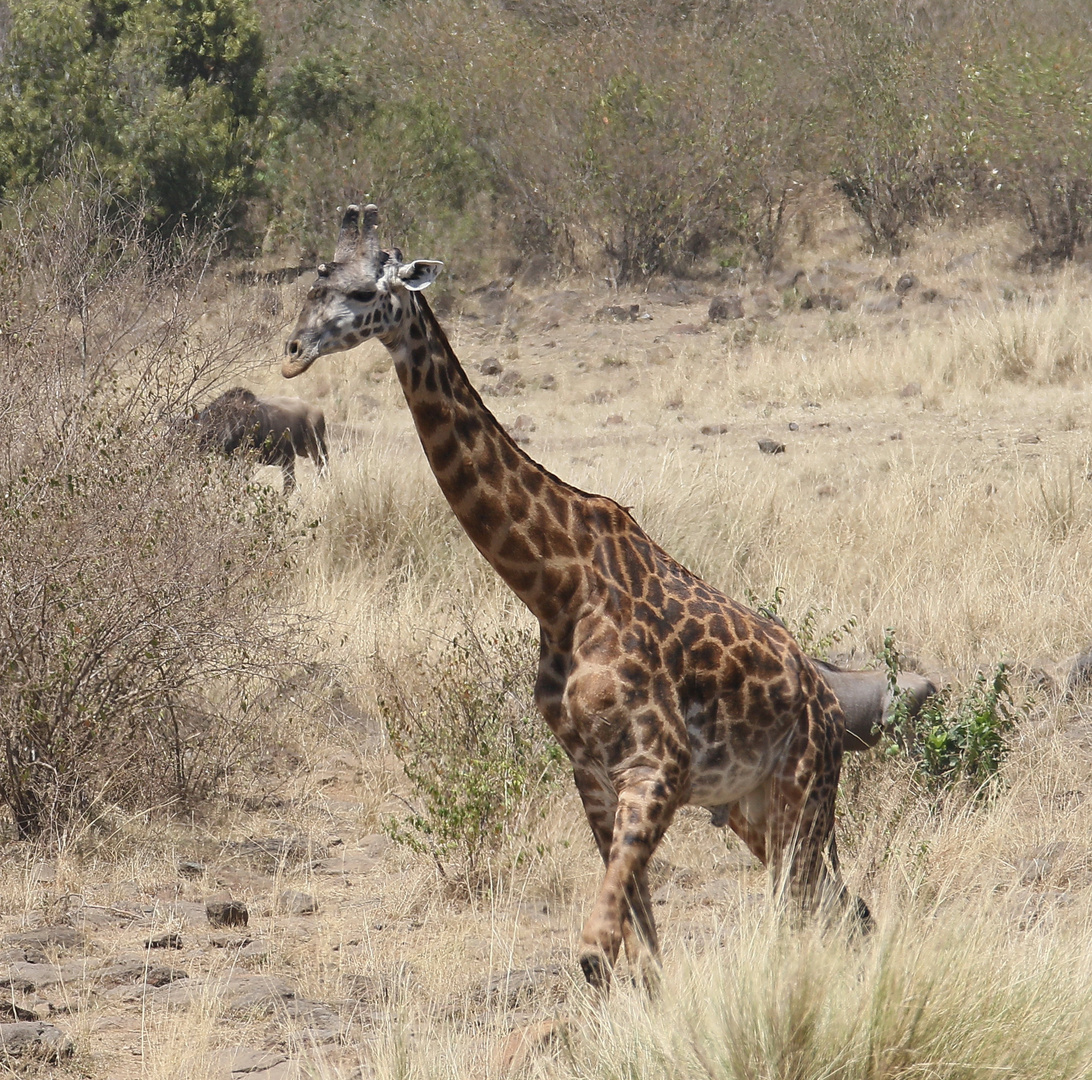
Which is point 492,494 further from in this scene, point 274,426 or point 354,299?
point 274,426

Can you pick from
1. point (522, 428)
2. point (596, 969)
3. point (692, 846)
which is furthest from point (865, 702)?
point (522, 428)

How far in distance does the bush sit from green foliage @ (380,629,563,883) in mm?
681

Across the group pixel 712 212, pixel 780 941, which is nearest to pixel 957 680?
pixel 780 941

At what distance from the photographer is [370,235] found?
4.15 m

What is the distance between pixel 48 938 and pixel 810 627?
4003 mm

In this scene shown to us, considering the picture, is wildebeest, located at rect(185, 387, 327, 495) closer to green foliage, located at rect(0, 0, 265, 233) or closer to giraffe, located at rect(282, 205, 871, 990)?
giraffe, located at rect(282, 205, 871, 990)

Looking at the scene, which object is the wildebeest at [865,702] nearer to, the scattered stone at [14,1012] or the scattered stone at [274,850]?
the scattered stone at [274,850]

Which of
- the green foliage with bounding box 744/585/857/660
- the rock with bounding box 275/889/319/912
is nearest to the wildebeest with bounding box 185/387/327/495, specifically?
the green foliage with bounding box 744/585/857/660

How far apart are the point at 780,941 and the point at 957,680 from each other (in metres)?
4.01

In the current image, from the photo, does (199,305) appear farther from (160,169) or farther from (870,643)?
(160,169)

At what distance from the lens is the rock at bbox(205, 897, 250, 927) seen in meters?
5.42

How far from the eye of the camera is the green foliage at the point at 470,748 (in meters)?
5.89

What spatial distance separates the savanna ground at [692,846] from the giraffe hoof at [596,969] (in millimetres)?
40

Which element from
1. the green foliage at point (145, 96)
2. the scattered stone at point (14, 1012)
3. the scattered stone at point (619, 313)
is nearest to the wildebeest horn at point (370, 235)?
the scattered stone at point (14, 1012)
